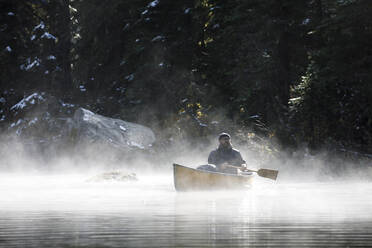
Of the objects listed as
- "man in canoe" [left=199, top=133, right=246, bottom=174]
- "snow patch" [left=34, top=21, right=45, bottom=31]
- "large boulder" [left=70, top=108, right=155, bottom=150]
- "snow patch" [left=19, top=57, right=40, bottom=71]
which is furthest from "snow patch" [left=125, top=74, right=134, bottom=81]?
"man in canoe" [left=199, top=133, right=246, bottom=174]


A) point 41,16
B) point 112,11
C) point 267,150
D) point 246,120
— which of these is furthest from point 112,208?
point 41,16

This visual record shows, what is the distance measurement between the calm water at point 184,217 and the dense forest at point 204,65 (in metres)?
→ 6.67

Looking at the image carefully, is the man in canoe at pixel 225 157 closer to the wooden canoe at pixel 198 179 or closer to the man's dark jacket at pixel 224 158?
the man's dark jacket at pixel 224 158

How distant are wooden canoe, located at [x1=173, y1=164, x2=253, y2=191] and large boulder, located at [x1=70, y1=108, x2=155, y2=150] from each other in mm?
12416

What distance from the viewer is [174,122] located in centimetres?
3441

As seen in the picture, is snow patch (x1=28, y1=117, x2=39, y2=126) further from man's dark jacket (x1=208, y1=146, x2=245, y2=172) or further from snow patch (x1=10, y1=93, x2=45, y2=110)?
man's dark jacket (x1=208, y1=146, x2=245, y2=172)

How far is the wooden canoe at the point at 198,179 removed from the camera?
61.1 feet

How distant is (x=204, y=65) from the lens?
127 ft

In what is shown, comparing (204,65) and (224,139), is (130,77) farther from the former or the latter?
(224,139)

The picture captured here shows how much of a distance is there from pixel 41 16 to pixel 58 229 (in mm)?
33276

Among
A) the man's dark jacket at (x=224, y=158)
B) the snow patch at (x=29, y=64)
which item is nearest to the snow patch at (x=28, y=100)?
the snow patch at (x=29, y=64)

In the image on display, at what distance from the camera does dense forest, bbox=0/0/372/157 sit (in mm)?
26203

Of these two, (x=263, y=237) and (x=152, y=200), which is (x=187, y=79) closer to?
(x=152, y=200)

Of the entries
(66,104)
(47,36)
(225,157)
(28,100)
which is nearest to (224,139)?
(225,157)
